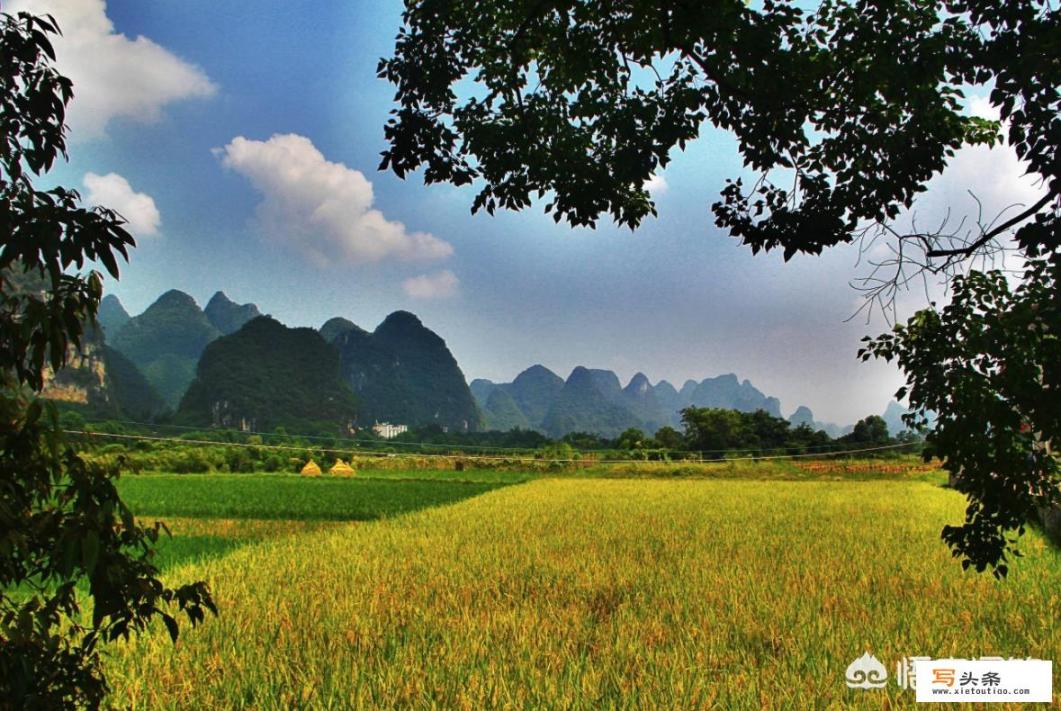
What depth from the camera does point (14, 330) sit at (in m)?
1.67

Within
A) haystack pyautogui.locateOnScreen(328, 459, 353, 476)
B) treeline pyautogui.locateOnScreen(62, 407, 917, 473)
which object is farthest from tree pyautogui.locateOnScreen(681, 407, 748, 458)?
haystack pyautogui.locateOnScreen(328, 459, 353, 476)

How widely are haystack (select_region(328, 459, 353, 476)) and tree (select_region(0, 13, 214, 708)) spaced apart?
35674mm

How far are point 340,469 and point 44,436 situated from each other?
38384 millimetres

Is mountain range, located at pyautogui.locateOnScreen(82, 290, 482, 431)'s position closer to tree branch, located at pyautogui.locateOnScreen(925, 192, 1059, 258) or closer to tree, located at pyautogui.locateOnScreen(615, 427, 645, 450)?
tree, located at pyautogui.locateOnScreen(615, 427, 645, 450)

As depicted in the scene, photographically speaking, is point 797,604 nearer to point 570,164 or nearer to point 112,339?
point 570,164

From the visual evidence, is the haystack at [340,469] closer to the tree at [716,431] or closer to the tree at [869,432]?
the tree at [716,431]

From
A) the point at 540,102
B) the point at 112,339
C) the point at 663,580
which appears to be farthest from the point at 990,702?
the point at 112,339

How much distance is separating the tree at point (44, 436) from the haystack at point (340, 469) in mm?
35674

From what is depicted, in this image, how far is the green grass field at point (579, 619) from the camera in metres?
3.22

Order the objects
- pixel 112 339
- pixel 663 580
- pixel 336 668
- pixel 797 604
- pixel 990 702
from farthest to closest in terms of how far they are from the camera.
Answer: pixel 112 339, pixel 663 580, pixel 797 604, pixel 336 668, pixel 990 702

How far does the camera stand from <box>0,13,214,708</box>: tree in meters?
1.58

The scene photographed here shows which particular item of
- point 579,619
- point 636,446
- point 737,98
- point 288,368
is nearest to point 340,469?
point 636,446

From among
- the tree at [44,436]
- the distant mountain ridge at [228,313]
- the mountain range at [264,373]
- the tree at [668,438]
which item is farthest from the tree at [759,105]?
the distant mountain ridge at [228,313]

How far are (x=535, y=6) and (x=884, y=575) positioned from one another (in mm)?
6015
